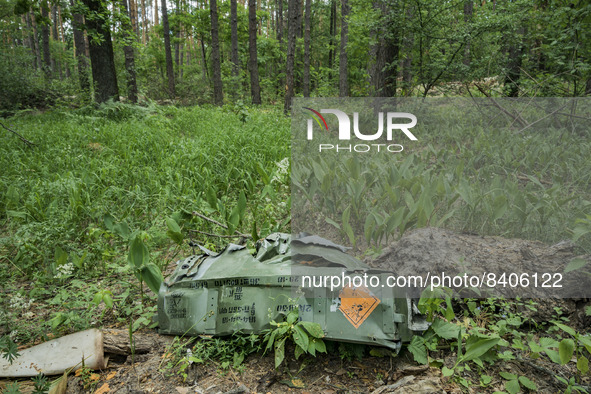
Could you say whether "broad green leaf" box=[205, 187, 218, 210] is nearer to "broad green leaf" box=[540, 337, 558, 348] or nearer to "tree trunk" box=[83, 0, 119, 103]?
"broad green leaf" box=[540, 337, 558, 348]

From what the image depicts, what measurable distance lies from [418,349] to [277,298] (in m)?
0.66

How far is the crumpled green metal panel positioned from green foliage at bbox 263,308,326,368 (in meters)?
0.04

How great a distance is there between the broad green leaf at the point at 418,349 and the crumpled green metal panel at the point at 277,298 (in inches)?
1.8

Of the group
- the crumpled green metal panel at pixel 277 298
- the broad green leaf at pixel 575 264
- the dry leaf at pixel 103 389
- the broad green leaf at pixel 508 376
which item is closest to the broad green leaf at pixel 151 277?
the crumpled green metal panel at pixel 277 298

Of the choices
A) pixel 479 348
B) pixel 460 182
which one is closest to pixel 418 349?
pixel 479 348

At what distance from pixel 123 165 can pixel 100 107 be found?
14.2 feet

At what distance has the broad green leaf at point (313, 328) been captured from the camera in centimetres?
151

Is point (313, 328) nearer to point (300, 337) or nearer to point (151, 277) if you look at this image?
point (300, 337)

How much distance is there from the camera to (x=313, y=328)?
5.00 feet

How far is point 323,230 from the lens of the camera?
222cm

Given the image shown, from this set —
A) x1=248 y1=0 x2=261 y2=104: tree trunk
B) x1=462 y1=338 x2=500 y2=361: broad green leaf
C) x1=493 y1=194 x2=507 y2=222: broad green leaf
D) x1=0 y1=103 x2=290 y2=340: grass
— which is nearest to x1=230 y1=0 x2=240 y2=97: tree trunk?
x1=248 y1=0 x2=261 y2=104: tree trunk

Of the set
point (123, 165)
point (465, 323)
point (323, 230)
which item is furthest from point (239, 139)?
point (465, 323)

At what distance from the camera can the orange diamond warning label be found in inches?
59.1

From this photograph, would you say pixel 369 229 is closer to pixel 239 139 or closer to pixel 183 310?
pixel 183 310
